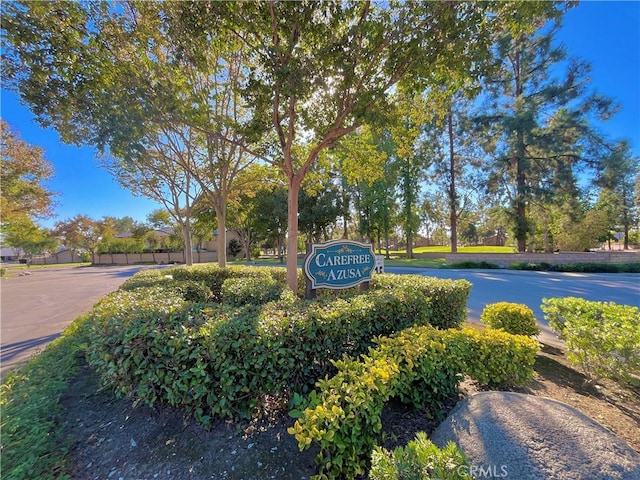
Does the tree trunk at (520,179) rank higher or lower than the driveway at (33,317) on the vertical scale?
higher

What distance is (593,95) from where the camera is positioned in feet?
48.6

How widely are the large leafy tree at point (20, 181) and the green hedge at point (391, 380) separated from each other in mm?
19172

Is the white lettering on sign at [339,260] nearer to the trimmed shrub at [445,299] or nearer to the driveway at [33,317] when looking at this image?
the trimmed shrub at [445,299]

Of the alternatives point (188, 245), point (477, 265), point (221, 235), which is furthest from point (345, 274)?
point (477, 265)

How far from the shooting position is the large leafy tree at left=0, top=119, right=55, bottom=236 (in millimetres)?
12695

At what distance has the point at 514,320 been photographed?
3.91m

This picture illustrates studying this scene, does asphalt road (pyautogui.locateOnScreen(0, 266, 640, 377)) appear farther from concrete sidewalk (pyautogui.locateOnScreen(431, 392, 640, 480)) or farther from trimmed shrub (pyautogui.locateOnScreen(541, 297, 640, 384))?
concrete sidewalk (pyautogui.locateOnScreen(431, 392, 640, 480))

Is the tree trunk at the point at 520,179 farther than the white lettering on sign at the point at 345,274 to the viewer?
Yes

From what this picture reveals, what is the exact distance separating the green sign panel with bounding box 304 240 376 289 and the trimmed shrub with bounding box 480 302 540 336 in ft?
6.89

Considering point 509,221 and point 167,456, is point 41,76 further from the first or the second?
point 509,221

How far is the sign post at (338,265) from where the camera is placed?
14.3ft

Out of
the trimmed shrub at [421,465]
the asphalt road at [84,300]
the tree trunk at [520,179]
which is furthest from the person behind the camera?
the tree trunk at [520,179]

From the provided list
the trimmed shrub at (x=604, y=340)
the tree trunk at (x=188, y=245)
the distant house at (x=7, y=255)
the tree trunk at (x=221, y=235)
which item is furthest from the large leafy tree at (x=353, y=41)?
the distant house at (x=7, y=255)

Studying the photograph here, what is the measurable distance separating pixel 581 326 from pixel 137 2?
7382 millimetres
